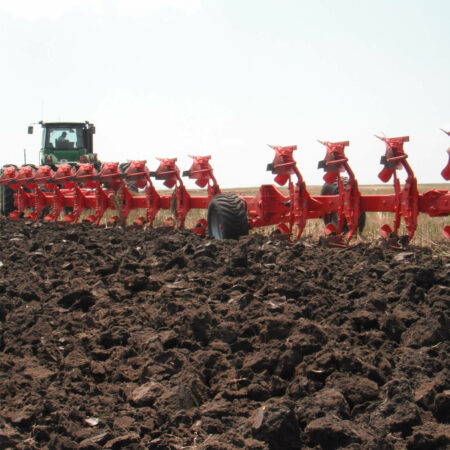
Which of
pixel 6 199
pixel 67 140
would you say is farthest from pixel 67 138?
pixel 6 199

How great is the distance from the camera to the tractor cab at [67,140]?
18.8 m

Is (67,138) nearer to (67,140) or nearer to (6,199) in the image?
(67,140)

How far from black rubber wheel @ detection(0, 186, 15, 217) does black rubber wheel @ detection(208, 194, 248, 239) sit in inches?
378

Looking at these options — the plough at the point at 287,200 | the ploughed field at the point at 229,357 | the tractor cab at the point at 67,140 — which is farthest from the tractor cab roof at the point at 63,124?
the ploughed field at the point at 229,357

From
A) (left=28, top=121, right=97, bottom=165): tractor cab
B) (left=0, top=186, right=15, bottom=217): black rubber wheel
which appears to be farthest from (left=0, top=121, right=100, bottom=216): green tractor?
(left=0, top=186, right=15, bottom=217): black rubber wheel

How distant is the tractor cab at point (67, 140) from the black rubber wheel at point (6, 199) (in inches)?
69.0

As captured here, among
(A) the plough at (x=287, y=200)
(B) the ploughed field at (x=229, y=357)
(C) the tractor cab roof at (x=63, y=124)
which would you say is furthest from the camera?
(C) the tractor cab roof at (x=63, y=124)

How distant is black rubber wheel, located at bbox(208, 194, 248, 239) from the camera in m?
8.76

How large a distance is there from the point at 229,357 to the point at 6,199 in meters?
14.7

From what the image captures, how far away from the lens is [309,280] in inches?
205

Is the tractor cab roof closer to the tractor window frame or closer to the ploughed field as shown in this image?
the tractor window frame

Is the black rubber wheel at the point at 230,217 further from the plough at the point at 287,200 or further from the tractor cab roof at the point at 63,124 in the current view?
the tractor cab roof at the point at 63,124

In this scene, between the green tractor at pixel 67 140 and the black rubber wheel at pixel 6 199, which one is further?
the green tractor at pixel 67 140

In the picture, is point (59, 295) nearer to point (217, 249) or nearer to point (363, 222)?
point (217, 249)
